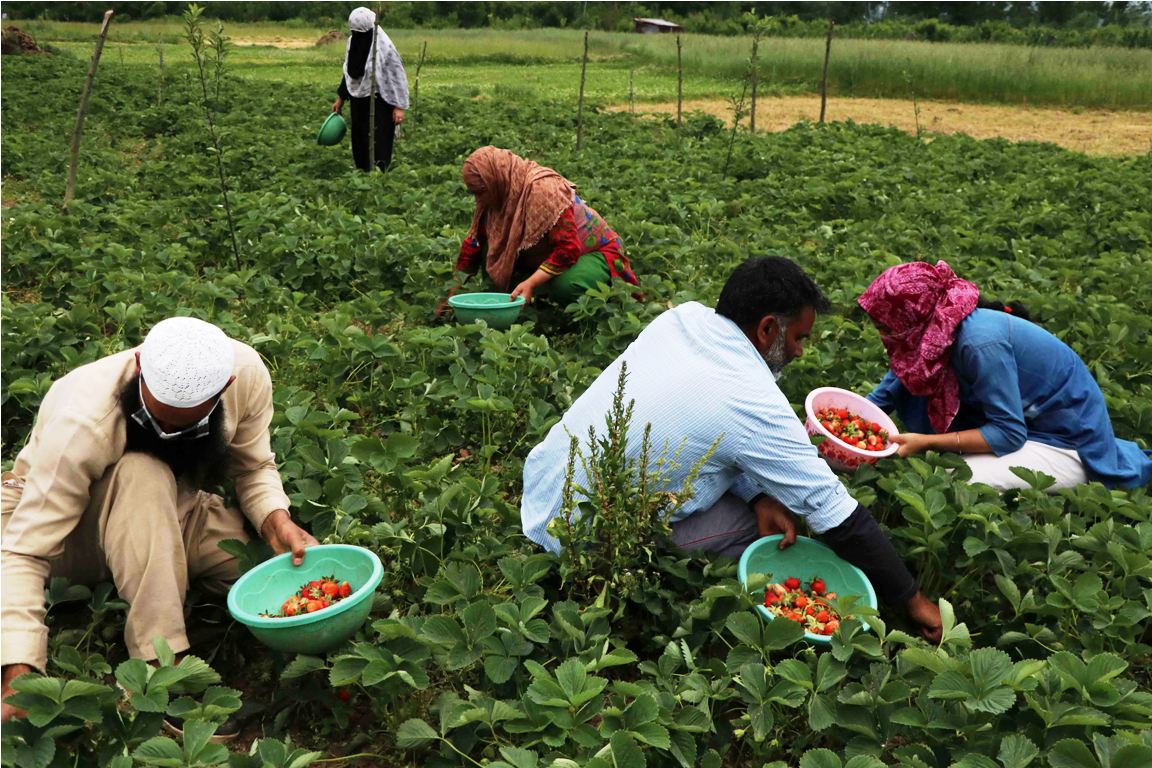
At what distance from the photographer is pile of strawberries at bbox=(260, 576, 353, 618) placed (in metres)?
2.41

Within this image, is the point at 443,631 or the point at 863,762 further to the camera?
the point at 443,631

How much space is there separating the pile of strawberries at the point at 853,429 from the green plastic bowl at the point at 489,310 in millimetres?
1644

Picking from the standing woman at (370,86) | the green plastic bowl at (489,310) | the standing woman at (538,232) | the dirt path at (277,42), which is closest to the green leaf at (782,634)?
the green plastic bowl at (489,310)

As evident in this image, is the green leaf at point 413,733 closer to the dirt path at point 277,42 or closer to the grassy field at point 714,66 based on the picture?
the grassy field at point 714,66

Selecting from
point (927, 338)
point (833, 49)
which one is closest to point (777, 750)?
point (927, 338)

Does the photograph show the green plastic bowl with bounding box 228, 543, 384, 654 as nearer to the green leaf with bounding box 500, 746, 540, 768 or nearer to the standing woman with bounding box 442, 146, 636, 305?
the green leaf with bounding box 500, 746, 540, 768

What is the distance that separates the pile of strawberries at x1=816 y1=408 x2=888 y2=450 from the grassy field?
854 centimetres

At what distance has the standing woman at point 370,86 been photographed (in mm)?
7641

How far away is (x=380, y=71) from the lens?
25.3 ft

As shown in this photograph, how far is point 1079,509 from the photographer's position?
294 centimetres

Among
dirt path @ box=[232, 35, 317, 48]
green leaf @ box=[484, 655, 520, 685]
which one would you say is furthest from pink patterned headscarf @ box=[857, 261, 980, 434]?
dirt path @ box=[232, 35, 317, 48]

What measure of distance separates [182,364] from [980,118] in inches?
591

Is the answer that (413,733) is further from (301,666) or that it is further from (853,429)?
(853,429)

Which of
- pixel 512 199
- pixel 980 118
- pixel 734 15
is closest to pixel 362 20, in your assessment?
pixel 512 199
